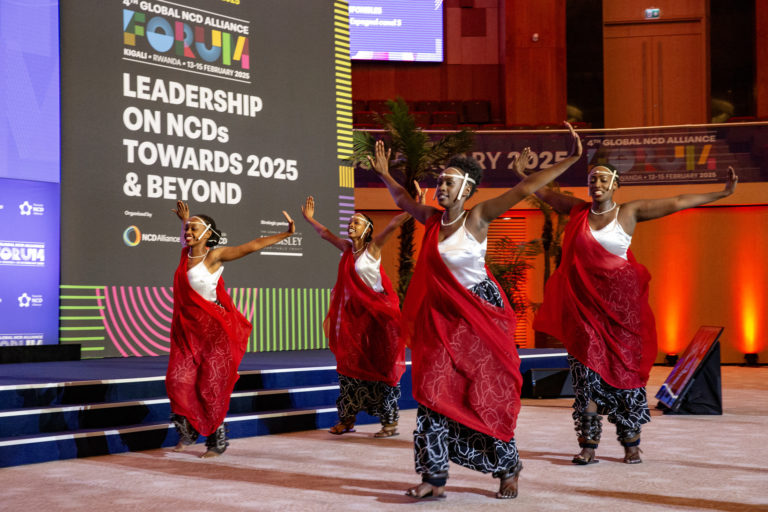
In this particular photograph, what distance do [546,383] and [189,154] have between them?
14.0 feet

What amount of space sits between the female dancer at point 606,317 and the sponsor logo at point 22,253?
4.89m

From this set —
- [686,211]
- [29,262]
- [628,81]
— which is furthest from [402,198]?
[628,81]

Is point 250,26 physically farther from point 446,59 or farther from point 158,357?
point 446,59

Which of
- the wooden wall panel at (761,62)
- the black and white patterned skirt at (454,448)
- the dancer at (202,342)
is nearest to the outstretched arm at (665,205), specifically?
the black and white patterned skirt at (454,448)

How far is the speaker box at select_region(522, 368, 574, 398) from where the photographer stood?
8.96 metres

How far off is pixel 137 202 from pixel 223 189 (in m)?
1.00

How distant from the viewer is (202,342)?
519 centimetres

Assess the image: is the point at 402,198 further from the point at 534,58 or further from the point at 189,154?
the point at 534,58

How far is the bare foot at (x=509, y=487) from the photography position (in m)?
3.68

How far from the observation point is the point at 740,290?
14.1m

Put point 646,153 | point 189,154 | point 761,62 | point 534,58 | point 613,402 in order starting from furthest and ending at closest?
point 534,58 → point 761,62 → point 646,153 → point 189,154 → point 613,402

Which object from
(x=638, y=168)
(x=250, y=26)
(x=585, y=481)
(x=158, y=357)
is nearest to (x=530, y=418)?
(x=585, y=481)

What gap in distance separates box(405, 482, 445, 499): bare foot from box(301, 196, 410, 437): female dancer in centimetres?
232

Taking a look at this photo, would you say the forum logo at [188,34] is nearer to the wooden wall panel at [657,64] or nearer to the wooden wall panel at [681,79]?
the wooden wall panel at [657,64]
